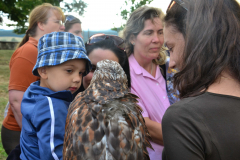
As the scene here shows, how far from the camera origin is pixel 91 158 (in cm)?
138

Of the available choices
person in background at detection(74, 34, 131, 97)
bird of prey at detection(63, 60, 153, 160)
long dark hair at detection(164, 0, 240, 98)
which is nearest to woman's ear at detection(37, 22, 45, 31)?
Result: person in background at detection(74, 34, 131, 97)

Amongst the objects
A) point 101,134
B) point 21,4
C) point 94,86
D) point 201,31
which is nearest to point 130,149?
point 101,134

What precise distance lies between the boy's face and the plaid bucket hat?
80 mm

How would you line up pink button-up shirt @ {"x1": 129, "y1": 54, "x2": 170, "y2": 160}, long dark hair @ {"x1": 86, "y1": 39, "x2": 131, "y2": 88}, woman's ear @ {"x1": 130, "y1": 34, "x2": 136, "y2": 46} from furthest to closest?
woman's ear @ {"x1": 130, "y1": 34, "x2": 136, "y2": 46} < long dark hair @ {"x1": 86, "y1": 39, "x2": 131, "y2": 88} < pink button-up shirt @ {"x1": 129, "y1": 54, "x2": 170, "y2": 160}

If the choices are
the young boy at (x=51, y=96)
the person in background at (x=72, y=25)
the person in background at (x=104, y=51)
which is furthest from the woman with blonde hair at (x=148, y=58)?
the person in background at (x=72, y=25)

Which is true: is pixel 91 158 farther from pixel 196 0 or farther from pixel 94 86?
pixel 196 0

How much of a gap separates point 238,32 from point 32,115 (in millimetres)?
1779

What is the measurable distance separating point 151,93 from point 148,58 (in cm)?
60

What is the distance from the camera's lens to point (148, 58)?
312cm

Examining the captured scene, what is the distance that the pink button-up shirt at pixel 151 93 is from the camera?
2.63m

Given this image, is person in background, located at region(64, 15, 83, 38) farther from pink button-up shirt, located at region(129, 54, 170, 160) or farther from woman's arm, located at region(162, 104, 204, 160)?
woman's arm, located at region(162, 104, 204, 160)

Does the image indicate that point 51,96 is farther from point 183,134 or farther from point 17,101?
point 17,101

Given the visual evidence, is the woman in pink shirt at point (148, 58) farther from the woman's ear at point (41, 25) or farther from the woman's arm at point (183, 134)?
the woman's ear at point (41, 25)

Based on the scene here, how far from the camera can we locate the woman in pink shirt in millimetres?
2744
